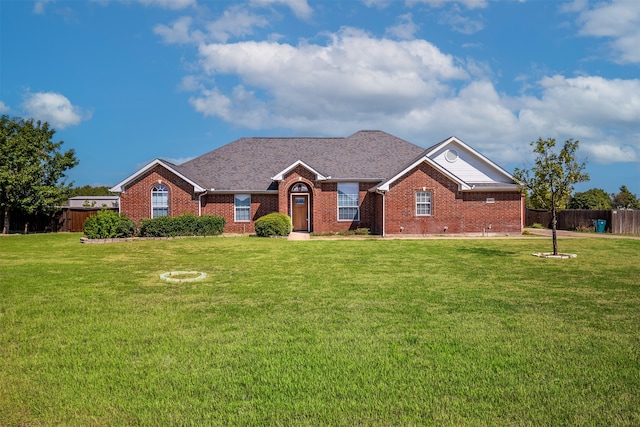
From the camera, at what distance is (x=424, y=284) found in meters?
10.2

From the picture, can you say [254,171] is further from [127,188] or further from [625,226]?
[625,226]

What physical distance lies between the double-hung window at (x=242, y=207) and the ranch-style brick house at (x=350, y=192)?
2.5 inches

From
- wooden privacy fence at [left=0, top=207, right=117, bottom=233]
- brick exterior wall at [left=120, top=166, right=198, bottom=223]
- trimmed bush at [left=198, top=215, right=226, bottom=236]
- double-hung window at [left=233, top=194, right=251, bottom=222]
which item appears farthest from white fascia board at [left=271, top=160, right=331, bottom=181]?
wooden privacy fence at [left=0, top=207, right=117, bottom=233]

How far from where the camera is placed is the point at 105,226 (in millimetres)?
22734

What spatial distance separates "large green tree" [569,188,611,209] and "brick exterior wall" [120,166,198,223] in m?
40.5

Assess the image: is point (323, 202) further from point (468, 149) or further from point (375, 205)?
point (468, 149)

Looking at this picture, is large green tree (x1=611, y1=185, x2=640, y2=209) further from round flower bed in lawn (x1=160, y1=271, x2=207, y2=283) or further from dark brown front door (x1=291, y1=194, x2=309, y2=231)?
round flower bed in lawn (x1=160, y1=271, x2=207, y2=283)

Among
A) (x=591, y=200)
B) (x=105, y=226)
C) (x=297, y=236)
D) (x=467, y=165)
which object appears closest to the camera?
(x=105, y=226)

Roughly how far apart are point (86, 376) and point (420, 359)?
379 cm

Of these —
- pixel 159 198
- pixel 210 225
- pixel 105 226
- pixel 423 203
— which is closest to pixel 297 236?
pixel 210 225

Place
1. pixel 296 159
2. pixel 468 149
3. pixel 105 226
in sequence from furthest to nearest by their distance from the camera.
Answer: pixel 296 159
pixel 468 149
pixel 105 226

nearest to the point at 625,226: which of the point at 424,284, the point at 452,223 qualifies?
the point at 452,223

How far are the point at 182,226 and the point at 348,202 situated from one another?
10.1 meters

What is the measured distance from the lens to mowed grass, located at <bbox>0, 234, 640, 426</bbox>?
13.7ft
